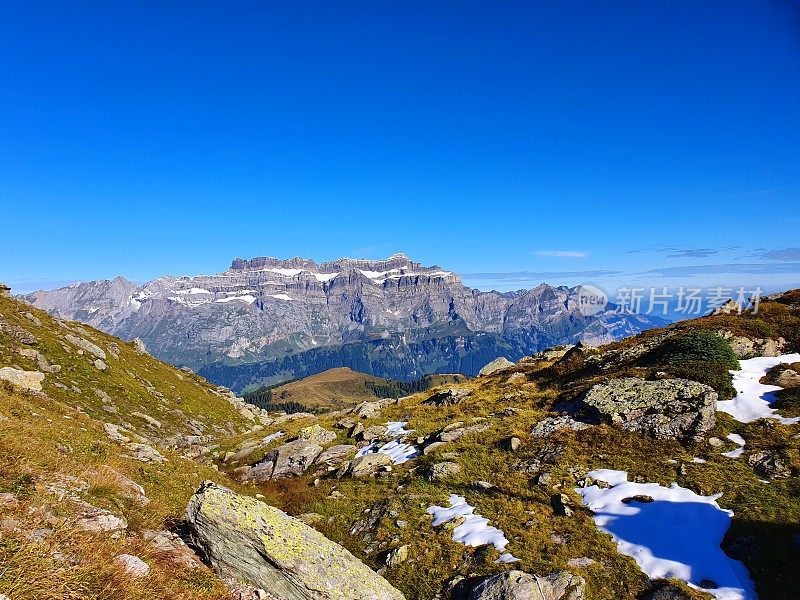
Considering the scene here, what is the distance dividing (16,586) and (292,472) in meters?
24.1

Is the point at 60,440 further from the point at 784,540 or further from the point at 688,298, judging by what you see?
the point at 688,298

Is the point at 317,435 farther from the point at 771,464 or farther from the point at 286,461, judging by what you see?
the point at 771,464

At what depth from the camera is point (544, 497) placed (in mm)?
20422

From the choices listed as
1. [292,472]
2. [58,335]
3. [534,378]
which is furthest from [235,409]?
[534,378]

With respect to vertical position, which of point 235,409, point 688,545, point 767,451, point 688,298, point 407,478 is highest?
point 688,298

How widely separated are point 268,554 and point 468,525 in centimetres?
1078

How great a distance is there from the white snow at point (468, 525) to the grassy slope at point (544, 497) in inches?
15.7

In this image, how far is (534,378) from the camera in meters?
42.9

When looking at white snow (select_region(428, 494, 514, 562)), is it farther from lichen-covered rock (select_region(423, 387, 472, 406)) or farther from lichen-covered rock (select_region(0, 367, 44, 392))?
lichen-covered rock (select_region(0, 367, 44, 392))

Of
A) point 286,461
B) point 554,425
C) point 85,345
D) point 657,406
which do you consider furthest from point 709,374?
point 85,345

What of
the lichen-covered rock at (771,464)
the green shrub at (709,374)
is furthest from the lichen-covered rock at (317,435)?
the lichen-covered rock at (771,464)

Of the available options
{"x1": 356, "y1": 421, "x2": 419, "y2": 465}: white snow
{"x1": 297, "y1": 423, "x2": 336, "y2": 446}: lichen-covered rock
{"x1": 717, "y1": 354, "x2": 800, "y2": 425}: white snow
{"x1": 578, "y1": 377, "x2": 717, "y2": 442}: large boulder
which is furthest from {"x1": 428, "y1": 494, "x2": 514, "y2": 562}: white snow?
{"x1": 717, "y1": 354, "x2": 800, "y2": 425}: white snow

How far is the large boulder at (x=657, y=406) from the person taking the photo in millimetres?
23938

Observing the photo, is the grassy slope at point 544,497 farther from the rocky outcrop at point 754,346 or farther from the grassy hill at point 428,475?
the rocky outcrop at point 754,346
